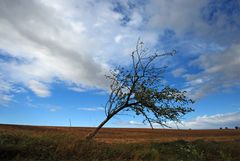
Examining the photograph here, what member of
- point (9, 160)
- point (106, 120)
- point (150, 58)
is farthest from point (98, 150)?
point (150, 58)

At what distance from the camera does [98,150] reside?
16703 mm

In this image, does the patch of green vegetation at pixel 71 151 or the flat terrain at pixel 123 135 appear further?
the flat terrain at pixel 123 135

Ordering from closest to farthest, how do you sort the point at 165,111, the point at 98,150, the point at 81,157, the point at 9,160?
the point at 9,160 → the point at 81,157 → the point at 98,150 → the point at 165,111

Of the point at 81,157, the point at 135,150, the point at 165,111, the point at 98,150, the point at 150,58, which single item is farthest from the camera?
the point at 150,58

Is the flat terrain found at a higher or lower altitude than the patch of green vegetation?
higher

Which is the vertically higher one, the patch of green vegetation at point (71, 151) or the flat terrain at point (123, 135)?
the flat terrain at point (123, 135)

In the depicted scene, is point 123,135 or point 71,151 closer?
point 71,151

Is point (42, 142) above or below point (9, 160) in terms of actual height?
above

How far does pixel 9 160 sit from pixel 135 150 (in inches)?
293

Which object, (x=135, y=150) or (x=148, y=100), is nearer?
(x=135, y=150)

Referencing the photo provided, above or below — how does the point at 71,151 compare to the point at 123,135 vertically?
below

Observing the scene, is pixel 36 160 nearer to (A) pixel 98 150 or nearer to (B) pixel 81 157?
(B) pixel 81 157

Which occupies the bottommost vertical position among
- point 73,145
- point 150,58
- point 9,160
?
point 9,160

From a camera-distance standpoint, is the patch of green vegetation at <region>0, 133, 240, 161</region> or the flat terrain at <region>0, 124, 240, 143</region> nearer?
the patch of green vegetation at <region>0, 133, 240, 161</region>
